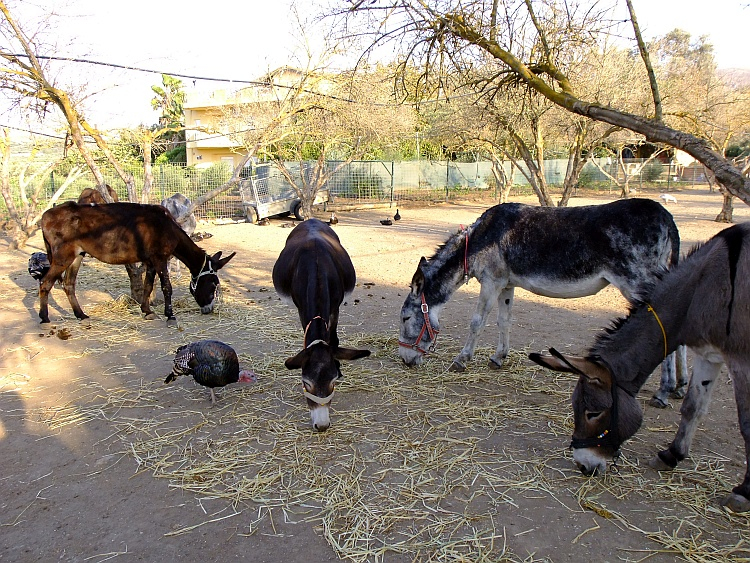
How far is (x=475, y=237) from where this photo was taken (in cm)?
586

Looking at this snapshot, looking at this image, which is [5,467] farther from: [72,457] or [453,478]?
[453,478]

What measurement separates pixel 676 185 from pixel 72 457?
42.8 meters

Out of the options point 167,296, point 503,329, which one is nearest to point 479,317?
point 503,329

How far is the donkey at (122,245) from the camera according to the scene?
7.91m

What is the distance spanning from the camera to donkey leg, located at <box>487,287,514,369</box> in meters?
5.98

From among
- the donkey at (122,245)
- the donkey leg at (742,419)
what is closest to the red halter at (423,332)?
the donkey leg at (742,419)

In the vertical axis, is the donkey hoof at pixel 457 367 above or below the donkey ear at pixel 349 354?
below

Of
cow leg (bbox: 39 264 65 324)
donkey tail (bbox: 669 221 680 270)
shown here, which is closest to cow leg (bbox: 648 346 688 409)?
donkey tail (bbox: 669 221 680 270)

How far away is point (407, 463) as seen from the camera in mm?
3988

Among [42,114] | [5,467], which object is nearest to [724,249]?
[5,467]

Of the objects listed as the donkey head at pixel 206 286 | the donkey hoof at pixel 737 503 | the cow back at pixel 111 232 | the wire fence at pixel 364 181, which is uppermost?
the wire fence at pixel 364 181

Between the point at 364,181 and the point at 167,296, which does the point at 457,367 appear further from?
the point at 364,181

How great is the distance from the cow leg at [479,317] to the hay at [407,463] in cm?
13

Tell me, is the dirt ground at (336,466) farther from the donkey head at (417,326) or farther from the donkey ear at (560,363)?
the donkey ear at (560,363)
